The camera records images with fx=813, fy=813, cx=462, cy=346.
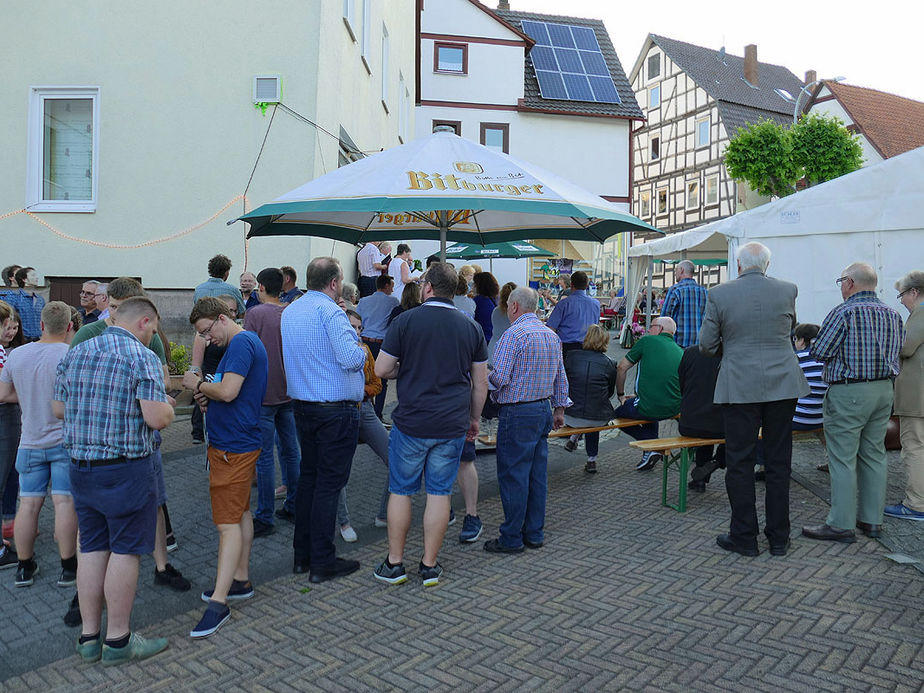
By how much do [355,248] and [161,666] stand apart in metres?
11.2

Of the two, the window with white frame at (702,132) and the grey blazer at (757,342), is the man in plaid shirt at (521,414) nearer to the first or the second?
the grey blazer at (757,342)

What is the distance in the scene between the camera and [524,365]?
5.34 meters

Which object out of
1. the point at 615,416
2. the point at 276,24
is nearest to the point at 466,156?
the point at 615,416

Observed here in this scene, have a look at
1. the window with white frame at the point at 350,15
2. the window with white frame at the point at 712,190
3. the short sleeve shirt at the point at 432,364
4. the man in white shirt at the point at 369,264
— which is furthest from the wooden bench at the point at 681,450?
the window with white frame at the point at 712,190

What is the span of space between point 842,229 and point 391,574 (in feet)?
29.7

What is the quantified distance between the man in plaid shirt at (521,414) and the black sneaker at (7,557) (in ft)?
10.0

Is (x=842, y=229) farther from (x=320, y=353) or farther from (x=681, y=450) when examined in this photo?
(x=320, y=353)

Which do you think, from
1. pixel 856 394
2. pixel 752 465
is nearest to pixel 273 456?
pixel 752 465

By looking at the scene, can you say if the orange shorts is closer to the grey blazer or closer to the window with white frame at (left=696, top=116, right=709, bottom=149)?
the grey blazer

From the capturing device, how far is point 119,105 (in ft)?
36.9

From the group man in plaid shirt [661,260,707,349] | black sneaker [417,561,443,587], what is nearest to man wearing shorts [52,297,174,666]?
black sneaker [417,561,443,587]

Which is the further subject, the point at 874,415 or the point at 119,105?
the point at 119,105

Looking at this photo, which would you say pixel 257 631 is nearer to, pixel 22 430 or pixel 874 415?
pixel 22 430

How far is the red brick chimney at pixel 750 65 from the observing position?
4878 cm
